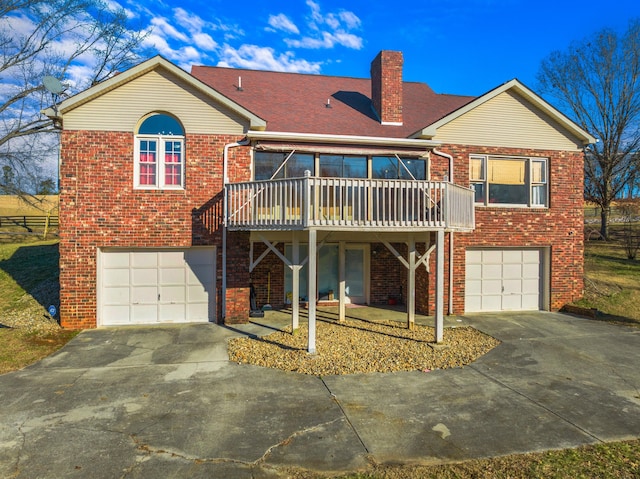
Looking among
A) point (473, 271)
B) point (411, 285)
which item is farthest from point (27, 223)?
point (473, 271)

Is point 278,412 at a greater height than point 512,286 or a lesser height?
lesser

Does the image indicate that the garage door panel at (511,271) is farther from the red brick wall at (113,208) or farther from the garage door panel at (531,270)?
the red brick wall at (113,208)

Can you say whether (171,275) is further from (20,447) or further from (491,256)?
(491,256)

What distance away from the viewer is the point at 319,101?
13680 mm

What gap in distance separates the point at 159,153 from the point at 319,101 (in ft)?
19.9

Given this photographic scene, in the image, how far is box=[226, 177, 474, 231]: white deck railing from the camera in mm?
8258

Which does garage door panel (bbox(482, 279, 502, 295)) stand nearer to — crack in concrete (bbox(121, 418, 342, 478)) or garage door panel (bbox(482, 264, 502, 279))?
garage door panel (bbox(482, 264, 502, 279))

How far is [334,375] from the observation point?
22.8 ft

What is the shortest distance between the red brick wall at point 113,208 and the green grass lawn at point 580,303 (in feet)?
4.52

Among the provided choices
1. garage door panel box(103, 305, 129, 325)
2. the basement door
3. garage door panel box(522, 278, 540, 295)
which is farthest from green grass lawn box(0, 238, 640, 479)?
the basement door

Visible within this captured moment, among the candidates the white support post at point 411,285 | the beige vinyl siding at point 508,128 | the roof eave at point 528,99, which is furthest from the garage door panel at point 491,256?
the roof eave at point 528,99

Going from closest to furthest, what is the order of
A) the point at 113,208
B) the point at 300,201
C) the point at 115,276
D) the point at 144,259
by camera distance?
the point at 300,201
the point at 113,208
the point at 115,276
the point at 144,259

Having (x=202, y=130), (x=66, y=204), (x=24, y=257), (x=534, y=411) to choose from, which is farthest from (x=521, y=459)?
(x=24, y=257)

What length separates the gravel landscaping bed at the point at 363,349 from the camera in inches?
290
